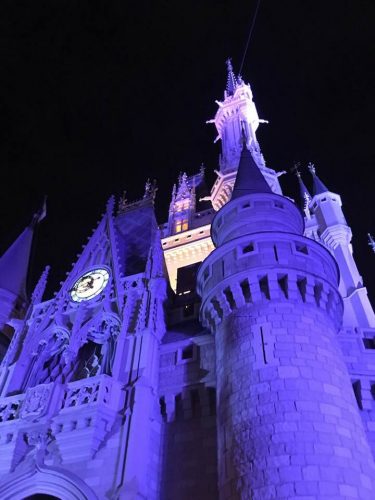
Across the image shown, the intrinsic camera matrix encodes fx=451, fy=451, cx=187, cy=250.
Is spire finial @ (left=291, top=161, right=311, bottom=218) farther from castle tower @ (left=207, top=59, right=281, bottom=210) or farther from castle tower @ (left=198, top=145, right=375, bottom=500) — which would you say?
castle tower @ (left=198, top=145, right=375, bottom=500)

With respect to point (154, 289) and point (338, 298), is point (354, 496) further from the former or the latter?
point (154, 289)

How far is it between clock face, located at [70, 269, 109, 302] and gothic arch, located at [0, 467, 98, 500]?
726 cm

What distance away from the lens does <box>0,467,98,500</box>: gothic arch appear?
13156 mm

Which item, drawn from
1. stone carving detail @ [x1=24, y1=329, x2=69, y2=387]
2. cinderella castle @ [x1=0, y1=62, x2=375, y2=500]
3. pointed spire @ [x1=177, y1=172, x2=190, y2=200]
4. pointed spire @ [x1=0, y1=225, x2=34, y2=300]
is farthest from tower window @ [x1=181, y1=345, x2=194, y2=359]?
pointed spire @ [x1=177, y1=172, x2=190, y2=200]

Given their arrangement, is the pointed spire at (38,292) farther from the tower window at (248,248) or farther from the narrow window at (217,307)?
the tower window at (248,248)

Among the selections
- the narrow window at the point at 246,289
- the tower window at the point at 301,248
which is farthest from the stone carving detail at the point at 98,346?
the tower window at the point at 301,248

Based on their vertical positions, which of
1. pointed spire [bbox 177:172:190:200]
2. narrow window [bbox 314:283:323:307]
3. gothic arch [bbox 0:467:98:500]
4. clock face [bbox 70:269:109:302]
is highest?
pointed spire [bbox 177:172:190:200]

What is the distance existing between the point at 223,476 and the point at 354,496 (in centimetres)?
322

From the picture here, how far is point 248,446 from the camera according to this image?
11312 millimetres

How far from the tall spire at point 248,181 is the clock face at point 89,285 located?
268 inches

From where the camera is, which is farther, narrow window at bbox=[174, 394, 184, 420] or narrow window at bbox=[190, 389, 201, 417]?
narrow window at bbox=[174, 394, 184, 420]

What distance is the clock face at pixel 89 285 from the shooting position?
19.6m

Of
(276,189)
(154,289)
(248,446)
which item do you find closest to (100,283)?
(154,289)

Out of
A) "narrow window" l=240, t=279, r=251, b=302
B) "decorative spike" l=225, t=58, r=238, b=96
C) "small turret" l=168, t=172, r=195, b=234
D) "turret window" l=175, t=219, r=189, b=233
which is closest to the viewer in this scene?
"narrow window" l=240, t=279, r=251, b=302
